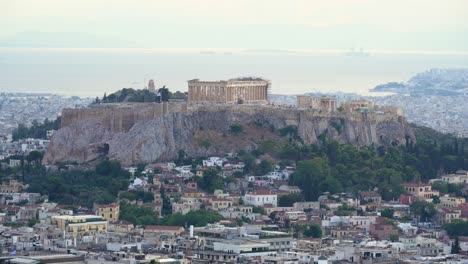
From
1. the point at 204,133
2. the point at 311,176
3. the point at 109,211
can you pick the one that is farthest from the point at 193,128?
the point at 109,211

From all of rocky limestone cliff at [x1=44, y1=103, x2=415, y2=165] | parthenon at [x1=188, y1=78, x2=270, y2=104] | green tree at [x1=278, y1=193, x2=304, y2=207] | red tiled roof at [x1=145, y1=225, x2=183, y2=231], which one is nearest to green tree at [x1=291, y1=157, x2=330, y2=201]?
green tree at [x1=278, y1=193, x2=304, y2=207]

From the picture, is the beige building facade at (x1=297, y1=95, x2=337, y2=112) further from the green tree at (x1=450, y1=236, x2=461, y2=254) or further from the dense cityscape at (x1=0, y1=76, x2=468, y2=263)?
the green tree at (x1=450, y1=236, x2=461, y2=254)

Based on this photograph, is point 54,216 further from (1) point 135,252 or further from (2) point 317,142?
(2) point 317,142

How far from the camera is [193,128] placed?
82.2m

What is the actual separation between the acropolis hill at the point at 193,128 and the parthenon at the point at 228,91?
127cm

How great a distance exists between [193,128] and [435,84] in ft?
325

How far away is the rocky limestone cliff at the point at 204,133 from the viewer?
265 feet

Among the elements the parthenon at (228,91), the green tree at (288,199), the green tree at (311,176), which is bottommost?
the green tree at (288,199)

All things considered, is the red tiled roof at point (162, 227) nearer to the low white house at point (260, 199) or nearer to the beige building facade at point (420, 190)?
the low white house at point (260, 199)

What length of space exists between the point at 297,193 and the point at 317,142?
9.89 meters

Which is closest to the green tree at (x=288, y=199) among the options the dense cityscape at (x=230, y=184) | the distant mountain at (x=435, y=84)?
the dense cityscape at (x=230, y=184)

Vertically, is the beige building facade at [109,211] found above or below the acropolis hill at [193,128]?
below

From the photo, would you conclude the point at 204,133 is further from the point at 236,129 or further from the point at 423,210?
the point at 423,210

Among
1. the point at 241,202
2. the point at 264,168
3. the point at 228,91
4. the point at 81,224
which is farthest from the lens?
the point at 228,91
